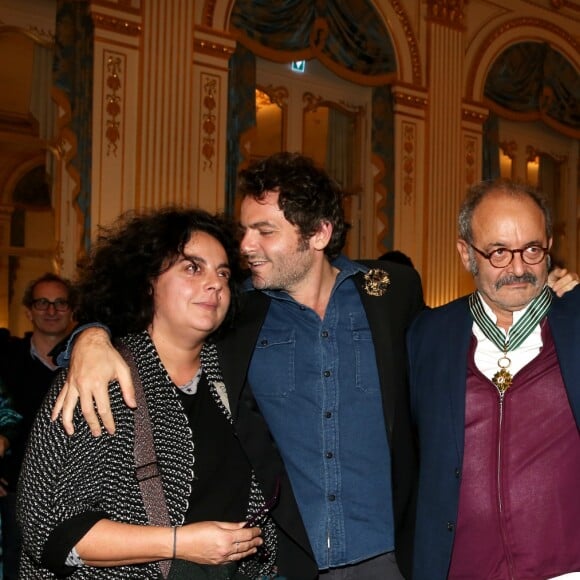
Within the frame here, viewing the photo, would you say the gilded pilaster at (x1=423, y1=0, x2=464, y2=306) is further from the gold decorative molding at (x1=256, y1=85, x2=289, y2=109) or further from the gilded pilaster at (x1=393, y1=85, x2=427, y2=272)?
the gold decorative molding at (x1=256, y1=85, x2=289, y2=109)

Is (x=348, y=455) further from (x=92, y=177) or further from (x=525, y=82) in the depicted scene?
(x=525, y=82)

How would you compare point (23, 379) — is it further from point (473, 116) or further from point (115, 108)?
point (473, 116)

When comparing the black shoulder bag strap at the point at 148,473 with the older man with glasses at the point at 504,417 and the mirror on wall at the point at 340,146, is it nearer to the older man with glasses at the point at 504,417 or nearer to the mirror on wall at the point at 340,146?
the older man with glasses at the point at 504,417

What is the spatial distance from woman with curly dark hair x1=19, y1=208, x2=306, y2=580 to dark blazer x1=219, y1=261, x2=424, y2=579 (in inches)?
1.9

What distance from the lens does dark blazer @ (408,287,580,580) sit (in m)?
1.83

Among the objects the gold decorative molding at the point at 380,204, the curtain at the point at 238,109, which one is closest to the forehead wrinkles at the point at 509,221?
the curtain at the point at 238,109

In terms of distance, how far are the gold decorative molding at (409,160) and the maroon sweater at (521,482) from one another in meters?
5.07

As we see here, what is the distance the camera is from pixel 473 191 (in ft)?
6.66

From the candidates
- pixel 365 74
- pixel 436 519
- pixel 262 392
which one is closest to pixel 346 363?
pixel 262 392

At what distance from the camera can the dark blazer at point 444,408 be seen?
1827mm

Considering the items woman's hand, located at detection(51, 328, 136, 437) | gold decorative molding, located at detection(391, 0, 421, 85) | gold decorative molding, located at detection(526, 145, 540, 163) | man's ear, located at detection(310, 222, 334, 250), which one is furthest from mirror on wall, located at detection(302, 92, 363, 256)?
woman's hand, located at detection(51, 328, 136, 437)

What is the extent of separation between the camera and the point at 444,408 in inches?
74.8

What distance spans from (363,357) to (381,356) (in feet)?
0.17

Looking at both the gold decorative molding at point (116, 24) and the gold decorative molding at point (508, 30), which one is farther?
the gold decorative molding at point (508, 30)
